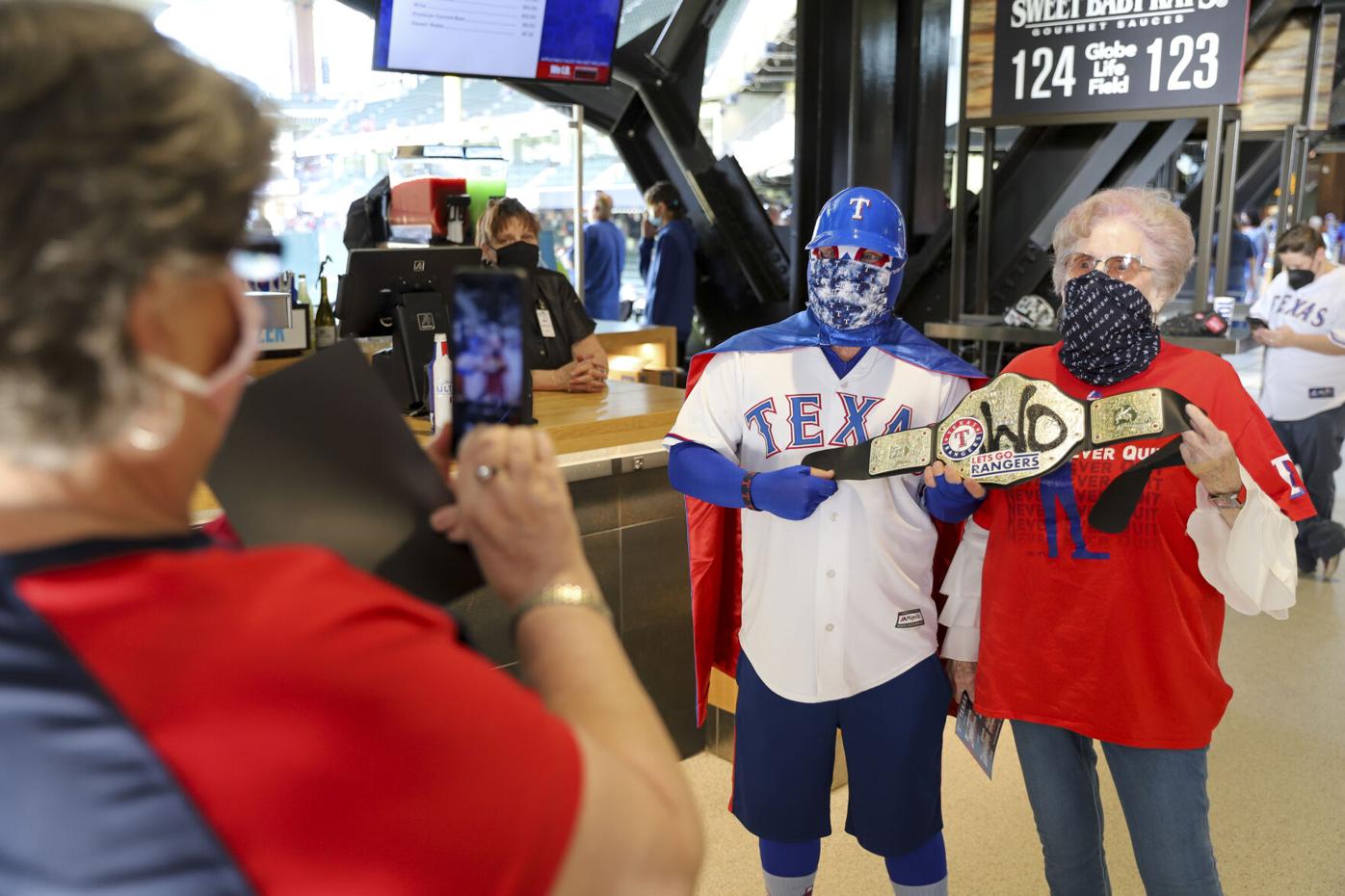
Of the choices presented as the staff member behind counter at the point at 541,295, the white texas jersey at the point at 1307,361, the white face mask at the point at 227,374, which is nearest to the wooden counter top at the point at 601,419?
the staff member behind counter at the point at 541,295

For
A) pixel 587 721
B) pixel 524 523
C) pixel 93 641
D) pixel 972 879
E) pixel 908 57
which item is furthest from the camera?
pixel 908 57

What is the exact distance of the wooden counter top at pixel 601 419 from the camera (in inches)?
122

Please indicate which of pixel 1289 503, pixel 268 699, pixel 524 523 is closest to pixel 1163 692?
pixel 1289 503

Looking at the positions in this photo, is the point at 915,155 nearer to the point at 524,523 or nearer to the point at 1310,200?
the point at 524,523

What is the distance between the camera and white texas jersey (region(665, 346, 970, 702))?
7.04 feet

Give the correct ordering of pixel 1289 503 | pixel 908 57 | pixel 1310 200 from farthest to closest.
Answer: pixel 1310 200
pixel 908 57
pixel 1289 503

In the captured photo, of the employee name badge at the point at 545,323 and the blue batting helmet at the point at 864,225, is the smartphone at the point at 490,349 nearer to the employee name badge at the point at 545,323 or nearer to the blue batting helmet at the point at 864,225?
the blue batting helmet at the point at 864,225

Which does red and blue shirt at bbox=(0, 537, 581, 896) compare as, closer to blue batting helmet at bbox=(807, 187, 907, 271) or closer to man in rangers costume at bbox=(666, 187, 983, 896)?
man in rangers costume at bbox=(666, 187, 983, 896)

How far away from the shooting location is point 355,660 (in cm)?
65

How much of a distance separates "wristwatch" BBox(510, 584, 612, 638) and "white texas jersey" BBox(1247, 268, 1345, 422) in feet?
17.6

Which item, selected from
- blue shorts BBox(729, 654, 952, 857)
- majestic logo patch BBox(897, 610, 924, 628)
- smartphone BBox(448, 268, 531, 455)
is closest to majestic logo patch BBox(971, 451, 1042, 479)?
majestic logo patch BBox(897, 610, 924, 628)

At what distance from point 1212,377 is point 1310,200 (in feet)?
70.2

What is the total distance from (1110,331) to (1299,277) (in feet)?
13.9

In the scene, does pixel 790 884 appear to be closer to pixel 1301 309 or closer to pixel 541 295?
pixel 541 295
